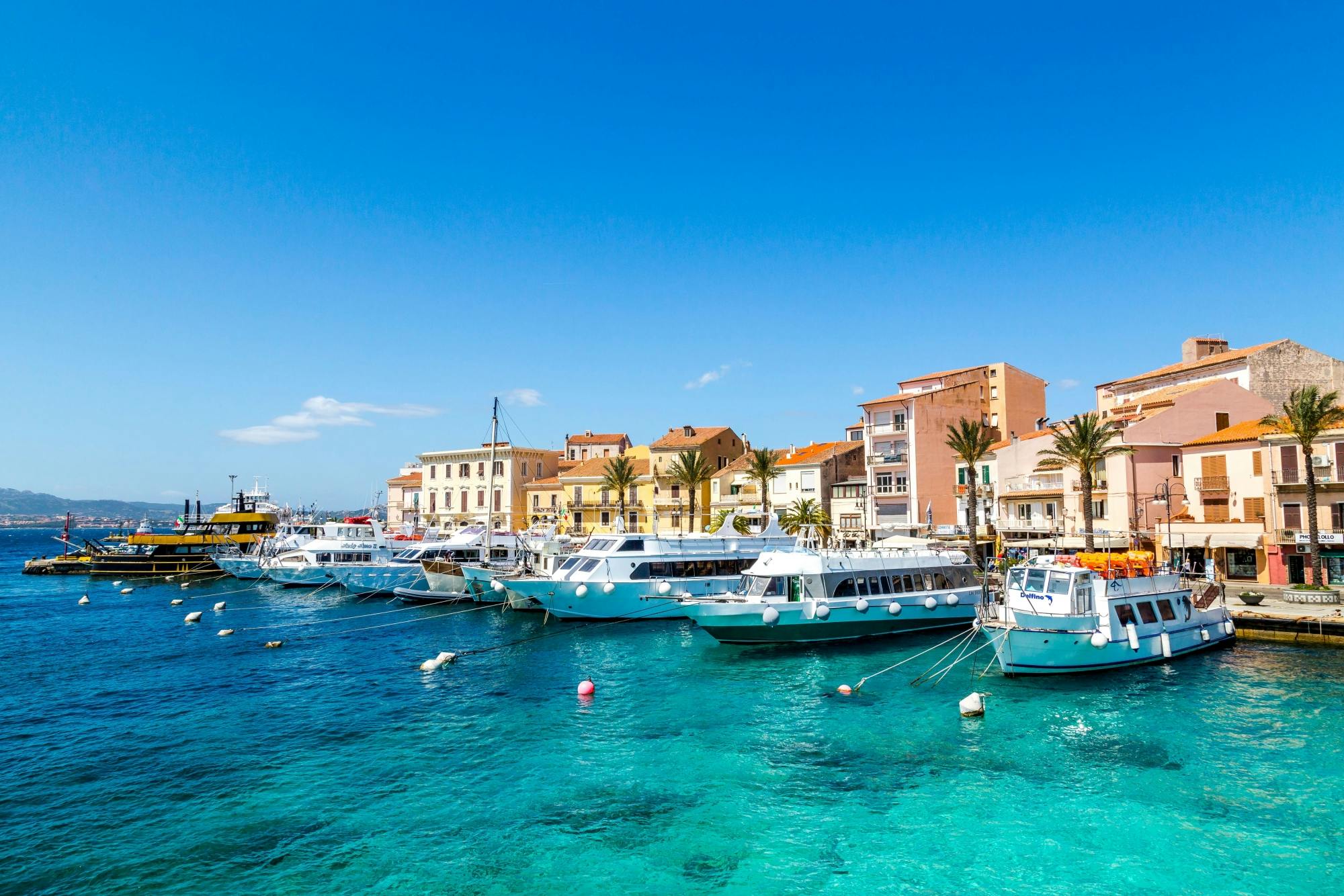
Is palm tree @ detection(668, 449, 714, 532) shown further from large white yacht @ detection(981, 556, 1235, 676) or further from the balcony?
large white yacht @ detection(981, 556, 1235, 676)

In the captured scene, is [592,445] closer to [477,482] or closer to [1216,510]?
[477,482]

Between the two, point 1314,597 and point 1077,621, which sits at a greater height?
point 1077,621

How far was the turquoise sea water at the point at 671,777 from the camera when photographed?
1463cm

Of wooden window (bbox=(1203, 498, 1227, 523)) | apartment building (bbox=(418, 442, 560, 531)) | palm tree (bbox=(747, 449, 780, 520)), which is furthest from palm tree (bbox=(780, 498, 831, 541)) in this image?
apartment building (bbox=(418, 442, 560, 531))

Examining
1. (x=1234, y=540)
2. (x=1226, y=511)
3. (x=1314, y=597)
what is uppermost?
(x=1226, y=511)

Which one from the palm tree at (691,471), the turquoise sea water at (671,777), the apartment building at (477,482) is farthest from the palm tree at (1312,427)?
the apartment building at (477,482)

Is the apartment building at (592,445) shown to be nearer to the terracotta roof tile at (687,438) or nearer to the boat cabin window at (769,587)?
the terracotta roof tile at (687,438)

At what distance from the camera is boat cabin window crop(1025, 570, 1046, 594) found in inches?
A: 1126

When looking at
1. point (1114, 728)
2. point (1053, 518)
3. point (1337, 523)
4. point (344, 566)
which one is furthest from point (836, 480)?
point (1114, 728)

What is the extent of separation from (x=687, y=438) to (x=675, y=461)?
8638 millimetres

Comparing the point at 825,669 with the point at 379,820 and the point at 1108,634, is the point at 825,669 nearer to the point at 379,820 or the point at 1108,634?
the point at 1108,634

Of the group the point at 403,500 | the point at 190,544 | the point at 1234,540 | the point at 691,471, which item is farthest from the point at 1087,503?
the point at 403,500

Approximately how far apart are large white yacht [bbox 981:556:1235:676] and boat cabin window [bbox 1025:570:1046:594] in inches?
0.9

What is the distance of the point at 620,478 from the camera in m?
75.9
